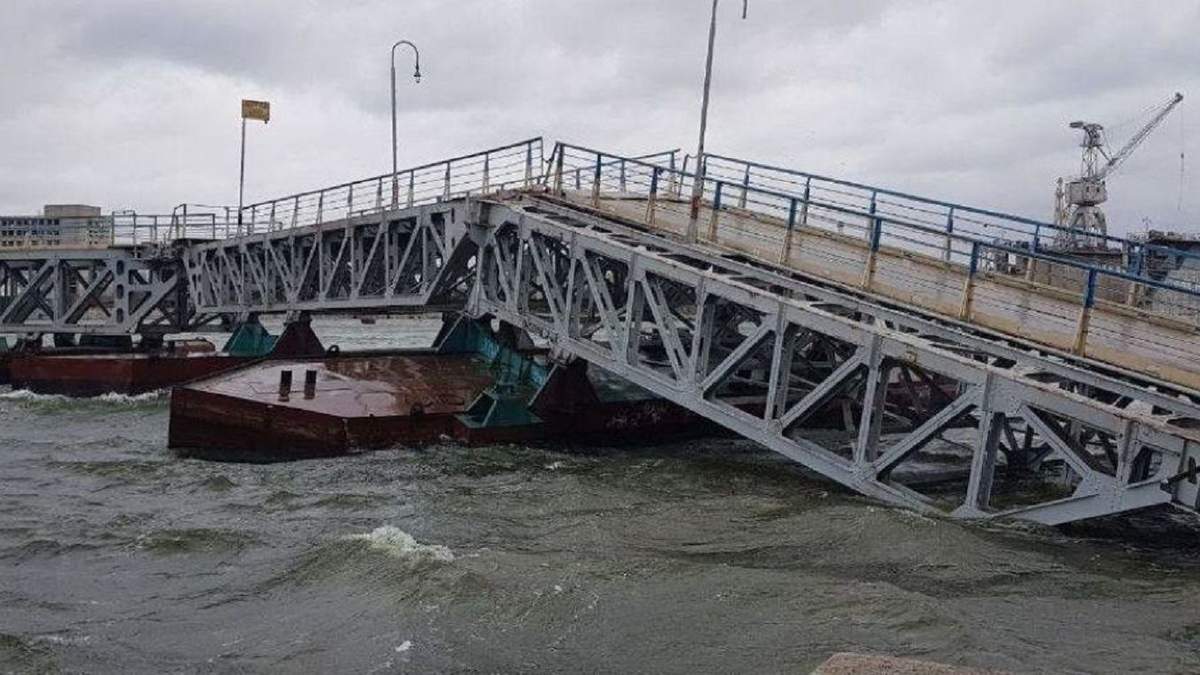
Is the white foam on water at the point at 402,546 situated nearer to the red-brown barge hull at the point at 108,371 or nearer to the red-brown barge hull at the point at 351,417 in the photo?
the red-brown barge hull at the point at 351,417

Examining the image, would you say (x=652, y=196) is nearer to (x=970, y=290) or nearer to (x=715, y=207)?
(x=715, y=207)

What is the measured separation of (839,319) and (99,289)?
33.8 metres

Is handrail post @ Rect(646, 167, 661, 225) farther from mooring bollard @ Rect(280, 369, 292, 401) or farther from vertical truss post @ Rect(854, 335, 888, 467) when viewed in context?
mooring bollard @ Rect(280, 369, 292, 401)

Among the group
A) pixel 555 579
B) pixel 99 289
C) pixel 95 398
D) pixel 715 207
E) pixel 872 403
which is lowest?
pixel 95 398

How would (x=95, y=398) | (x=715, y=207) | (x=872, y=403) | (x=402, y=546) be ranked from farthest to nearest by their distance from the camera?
(x=95, y=398), (x=715, y=207), (x=872, y=403), (x=402, y=546)

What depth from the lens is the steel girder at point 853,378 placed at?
11.9m

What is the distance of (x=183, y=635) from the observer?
9898 millimetres

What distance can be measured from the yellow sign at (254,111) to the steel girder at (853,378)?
2180 centimetres

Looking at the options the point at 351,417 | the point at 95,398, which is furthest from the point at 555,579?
the point at 95,398

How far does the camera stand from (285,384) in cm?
2175

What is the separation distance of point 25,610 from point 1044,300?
15315 mm

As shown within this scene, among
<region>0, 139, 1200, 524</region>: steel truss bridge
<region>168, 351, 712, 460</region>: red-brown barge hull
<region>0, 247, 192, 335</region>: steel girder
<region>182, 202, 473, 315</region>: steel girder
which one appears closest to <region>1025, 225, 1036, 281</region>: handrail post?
<region>0, 139, 1200, 524</region>: steel truss bridge

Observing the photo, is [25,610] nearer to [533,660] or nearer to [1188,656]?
[533,660]

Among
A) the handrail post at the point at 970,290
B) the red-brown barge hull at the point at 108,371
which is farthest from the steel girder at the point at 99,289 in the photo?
the handrail post at the point at 970,290
